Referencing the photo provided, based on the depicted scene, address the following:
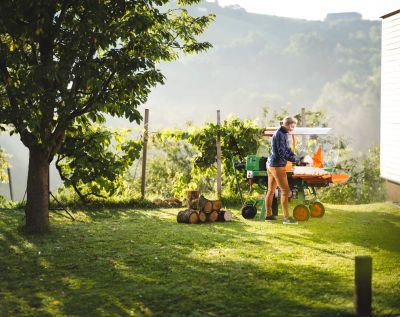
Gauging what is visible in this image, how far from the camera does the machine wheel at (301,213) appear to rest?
1035cm

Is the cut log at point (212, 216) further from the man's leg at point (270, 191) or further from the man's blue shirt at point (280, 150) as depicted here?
the man's blue shirt at point (280, 150)

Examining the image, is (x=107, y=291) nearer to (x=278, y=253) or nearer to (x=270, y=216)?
(x=278, y=253)

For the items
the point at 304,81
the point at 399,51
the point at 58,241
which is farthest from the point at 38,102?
the point at 304,81

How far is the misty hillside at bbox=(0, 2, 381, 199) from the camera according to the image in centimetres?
10573

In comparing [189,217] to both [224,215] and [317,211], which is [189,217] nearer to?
[224,215]

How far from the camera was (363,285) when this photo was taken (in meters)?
4.72

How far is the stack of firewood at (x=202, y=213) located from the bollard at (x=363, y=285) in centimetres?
585

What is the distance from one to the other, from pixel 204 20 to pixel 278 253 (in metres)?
5.18

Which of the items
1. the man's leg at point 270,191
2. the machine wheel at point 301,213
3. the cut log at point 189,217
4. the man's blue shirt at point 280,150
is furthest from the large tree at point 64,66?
the machine wheel at point 301,213

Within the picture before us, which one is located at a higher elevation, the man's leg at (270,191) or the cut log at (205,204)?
the man's leg at (270,191)

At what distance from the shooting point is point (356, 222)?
1031 cm

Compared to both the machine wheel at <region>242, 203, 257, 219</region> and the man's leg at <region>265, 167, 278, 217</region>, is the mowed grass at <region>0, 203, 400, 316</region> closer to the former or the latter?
the machine wheel at <region>242, 203, 257, 219</region>

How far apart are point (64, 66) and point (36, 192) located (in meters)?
2.38

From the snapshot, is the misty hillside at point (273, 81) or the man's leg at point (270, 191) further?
the misty hillside at point (273, 81)
